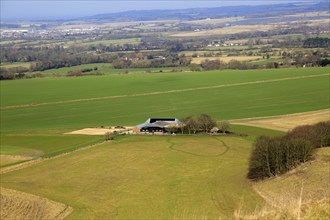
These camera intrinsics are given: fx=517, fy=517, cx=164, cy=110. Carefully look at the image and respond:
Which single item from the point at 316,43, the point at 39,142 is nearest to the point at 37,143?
the point at 39,142

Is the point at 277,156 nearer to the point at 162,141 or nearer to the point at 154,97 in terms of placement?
the point at 162,141

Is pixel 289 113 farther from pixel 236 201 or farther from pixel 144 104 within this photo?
pixel 236 201

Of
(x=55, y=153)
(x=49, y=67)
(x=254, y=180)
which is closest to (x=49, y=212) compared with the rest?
(x=254, y=180)

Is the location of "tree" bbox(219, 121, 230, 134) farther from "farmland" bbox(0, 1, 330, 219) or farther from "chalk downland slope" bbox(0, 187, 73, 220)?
"chalk downland slope" bbox(0, 187, 73, 220)

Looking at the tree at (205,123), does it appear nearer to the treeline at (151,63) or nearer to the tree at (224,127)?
the tree at (224,127)

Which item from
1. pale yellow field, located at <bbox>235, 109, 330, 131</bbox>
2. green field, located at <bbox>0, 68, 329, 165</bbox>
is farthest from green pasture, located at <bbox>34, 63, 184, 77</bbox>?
pale yellow field, located at <bbox>235, 109, 330, 131</bbox>

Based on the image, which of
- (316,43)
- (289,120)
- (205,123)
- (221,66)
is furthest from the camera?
(316,43)

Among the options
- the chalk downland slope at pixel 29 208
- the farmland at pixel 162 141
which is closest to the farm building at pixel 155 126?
the farmland at pixel 162 141
